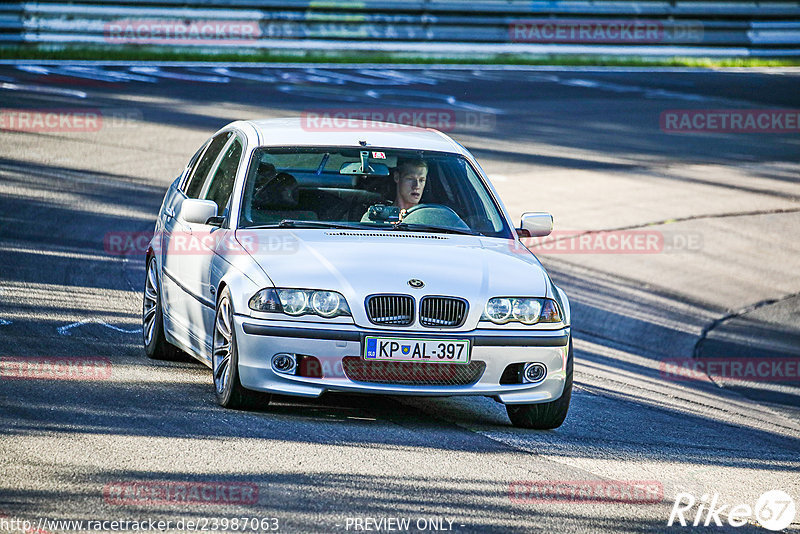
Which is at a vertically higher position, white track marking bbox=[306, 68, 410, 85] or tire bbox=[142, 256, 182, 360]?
tire bbox=[142, 256, 182, 360]

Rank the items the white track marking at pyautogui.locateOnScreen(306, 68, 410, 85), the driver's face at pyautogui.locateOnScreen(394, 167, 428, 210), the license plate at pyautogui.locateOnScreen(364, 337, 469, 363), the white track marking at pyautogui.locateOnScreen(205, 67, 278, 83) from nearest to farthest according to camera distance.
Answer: the license plate at pyautogui.locateOnScreen(364, 337, 469, 363) → the driver's face at pyautogui.locateOnScreen(394, 167, 428, 210) → the white track marking at pyautogui.locateOnScreen(205, 67, 278, 83) → the white track marking at pyautogui.locateOnScreen(306, 68, 410, 85)

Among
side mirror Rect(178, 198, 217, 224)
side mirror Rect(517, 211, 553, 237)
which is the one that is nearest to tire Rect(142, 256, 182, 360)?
side mirror Rect(178, 198, 217, 224)

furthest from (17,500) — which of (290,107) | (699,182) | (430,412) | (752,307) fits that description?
(290,107)

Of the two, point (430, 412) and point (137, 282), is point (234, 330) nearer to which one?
point (430, 412)

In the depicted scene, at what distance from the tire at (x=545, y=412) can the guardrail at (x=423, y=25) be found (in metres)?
19.8

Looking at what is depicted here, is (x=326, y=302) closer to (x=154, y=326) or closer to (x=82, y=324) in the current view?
(x=154, y=326)

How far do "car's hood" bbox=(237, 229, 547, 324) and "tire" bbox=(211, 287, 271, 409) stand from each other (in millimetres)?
355

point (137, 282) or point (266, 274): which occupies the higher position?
point (266, 274)

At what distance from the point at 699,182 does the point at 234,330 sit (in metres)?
13.0

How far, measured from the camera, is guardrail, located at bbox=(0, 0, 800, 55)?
85.4ft

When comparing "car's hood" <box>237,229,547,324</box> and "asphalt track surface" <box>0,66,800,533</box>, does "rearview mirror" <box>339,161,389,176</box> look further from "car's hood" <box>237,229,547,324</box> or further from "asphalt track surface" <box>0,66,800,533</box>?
"asphalt track surface" <box>0,66,800,533</box>

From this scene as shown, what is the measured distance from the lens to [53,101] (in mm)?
19953

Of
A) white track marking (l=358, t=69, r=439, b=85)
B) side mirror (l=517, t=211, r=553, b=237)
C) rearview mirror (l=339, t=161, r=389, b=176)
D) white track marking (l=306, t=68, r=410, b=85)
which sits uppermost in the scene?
rearview mirror (l=339, t=161, r=389, b=176)

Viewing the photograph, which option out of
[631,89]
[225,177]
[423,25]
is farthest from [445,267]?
[423,25]
